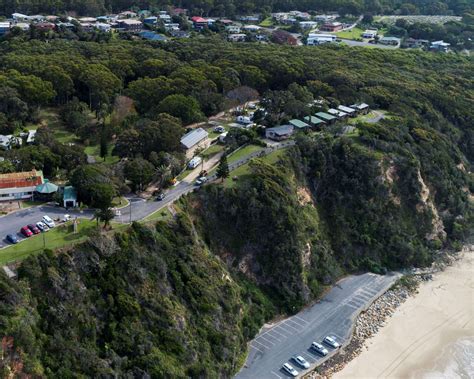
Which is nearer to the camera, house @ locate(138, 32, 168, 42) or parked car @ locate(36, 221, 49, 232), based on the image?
parked car @ locate(36, 221, 49, 232)

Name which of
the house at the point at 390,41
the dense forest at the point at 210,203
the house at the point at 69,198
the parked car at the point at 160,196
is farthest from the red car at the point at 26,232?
the house at the point at 390,41

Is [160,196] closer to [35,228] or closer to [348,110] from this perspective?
[35,228]

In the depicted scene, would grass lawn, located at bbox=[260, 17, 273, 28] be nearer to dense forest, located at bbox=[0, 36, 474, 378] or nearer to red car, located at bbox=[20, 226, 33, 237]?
dense forest, located at bbox=[0, 36, 474, 378]

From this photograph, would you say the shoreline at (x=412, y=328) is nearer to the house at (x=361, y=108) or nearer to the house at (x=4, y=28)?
the house at (x=361, y=108)

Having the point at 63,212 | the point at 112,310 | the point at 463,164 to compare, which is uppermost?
the point at 63,212

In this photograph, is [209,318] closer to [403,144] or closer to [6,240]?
[6,240]

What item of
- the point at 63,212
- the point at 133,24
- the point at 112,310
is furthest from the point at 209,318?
the point at 133,24

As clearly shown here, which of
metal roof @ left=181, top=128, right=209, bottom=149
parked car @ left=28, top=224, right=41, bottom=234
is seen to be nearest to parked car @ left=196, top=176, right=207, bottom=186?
metal roof @ left=181, top=128, right=209, bottom=149

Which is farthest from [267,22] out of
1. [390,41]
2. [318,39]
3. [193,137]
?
[193,137]
